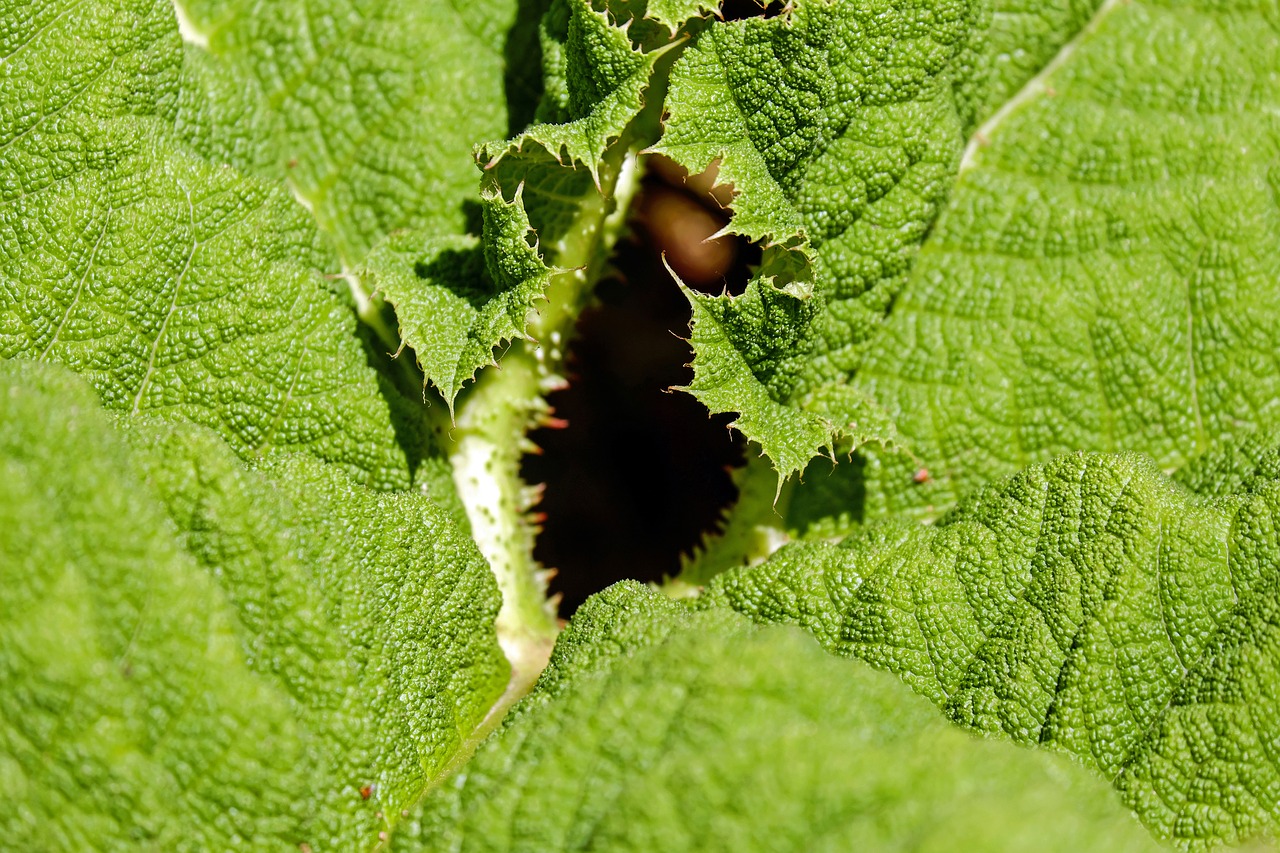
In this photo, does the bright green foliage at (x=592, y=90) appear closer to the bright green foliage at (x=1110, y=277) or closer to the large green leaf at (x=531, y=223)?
the large green leaf at (x=531, y=223)

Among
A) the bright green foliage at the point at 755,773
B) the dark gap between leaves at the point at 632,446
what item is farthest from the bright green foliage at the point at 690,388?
the dark gap between leaves at the point at 632,446

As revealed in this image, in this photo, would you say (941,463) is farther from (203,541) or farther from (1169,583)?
(203,541)

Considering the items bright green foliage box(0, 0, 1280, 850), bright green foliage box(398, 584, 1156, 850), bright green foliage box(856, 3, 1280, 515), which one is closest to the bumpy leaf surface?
bright green foliage box(0, 0, 1280, 850)

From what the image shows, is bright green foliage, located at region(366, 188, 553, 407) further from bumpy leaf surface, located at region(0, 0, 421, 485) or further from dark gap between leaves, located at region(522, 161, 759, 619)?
dark gap between leaves, located at region(522, 161, 759, 619)

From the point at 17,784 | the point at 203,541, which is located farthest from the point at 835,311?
the point at 17,784

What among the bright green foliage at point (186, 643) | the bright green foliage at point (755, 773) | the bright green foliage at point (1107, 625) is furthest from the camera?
the bright green foliage at point (1107, 625)

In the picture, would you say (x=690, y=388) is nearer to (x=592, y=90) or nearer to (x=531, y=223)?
(x=531, y=223)
